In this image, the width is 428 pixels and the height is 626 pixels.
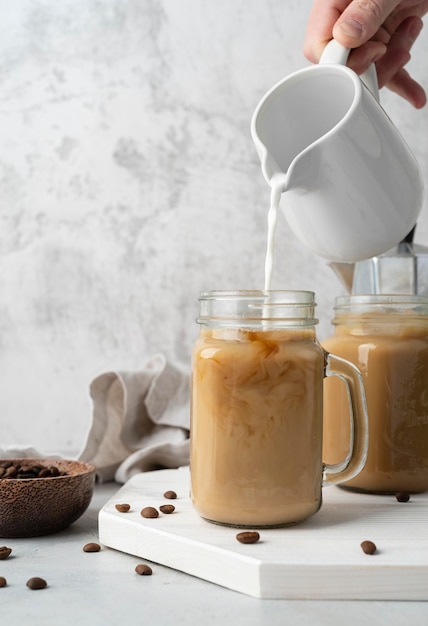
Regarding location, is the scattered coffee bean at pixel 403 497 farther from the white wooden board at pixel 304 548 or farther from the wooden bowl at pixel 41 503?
the wooden bowl at pixel 41 503

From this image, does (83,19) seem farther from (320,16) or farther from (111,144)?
(320,16)

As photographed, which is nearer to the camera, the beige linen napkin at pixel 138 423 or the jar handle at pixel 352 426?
the jar handle at pixel 352 426

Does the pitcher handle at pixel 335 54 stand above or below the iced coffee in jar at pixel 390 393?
above

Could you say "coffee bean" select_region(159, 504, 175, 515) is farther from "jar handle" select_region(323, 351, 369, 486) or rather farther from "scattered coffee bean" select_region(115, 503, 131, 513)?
"jar handle" select_region(323, 351, 369, 486)

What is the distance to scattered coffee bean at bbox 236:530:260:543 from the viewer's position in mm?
920

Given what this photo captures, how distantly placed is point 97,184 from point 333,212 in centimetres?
101

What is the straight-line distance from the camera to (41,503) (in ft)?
3.52

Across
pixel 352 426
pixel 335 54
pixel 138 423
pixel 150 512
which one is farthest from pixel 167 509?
pixel 335 54

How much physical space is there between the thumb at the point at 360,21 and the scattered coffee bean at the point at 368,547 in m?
0.68

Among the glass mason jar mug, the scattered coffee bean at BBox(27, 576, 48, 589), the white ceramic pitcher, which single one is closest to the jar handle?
the glass mason jar mug

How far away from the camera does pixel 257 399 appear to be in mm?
979

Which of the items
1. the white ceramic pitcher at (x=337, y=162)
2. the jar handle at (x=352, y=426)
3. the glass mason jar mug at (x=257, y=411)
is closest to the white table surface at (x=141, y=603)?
the glass mason jar mug at (x=257, y=411)

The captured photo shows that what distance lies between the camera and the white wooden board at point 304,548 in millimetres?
854

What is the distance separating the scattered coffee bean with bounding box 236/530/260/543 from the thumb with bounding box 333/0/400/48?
2.22ft
